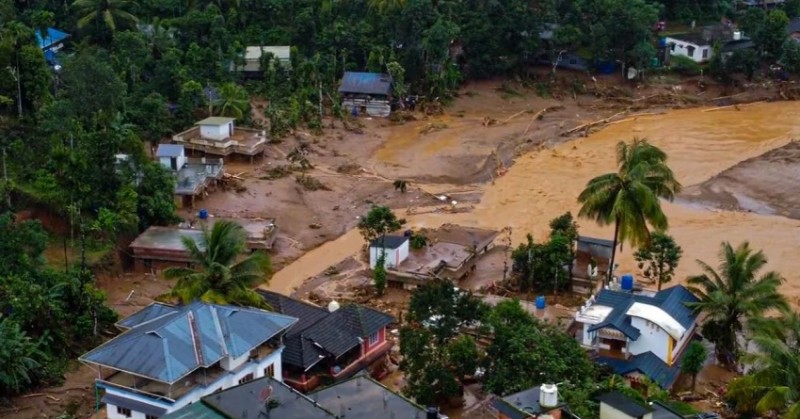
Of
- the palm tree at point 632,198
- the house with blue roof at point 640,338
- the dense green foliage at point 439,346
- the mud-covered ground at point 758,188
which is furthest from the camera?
the mud-covered ground at point 758,188

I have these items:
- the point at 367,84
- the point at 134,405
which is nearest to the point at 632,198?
the point at 134,405

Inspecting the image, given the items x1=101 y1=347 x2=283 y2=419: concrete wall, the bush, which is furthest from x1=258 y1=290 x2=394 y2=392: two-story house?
the bush

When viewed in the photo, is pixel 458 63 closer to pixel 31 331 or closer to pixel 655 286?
pixel 655 286

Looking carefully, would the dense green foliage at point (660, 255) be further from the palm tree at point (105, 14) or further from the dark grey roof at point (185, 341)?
the palm tree at point (105, 14)

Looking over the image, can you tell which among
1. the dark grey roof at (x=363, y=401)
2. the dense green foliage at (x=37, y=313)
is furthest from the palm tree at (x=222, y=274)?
the dark grey roof at (x=363, y=401)

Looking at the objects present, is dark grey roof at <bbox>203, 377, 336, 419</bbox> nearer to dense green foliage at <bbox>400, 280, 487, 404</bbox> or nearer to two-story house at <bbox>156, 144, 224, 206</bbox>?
dense green foliage at <bbox>400, 280, 487, 404</bbox>

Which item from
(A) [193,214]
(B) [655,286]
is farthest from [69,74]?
(B) [655,286]
